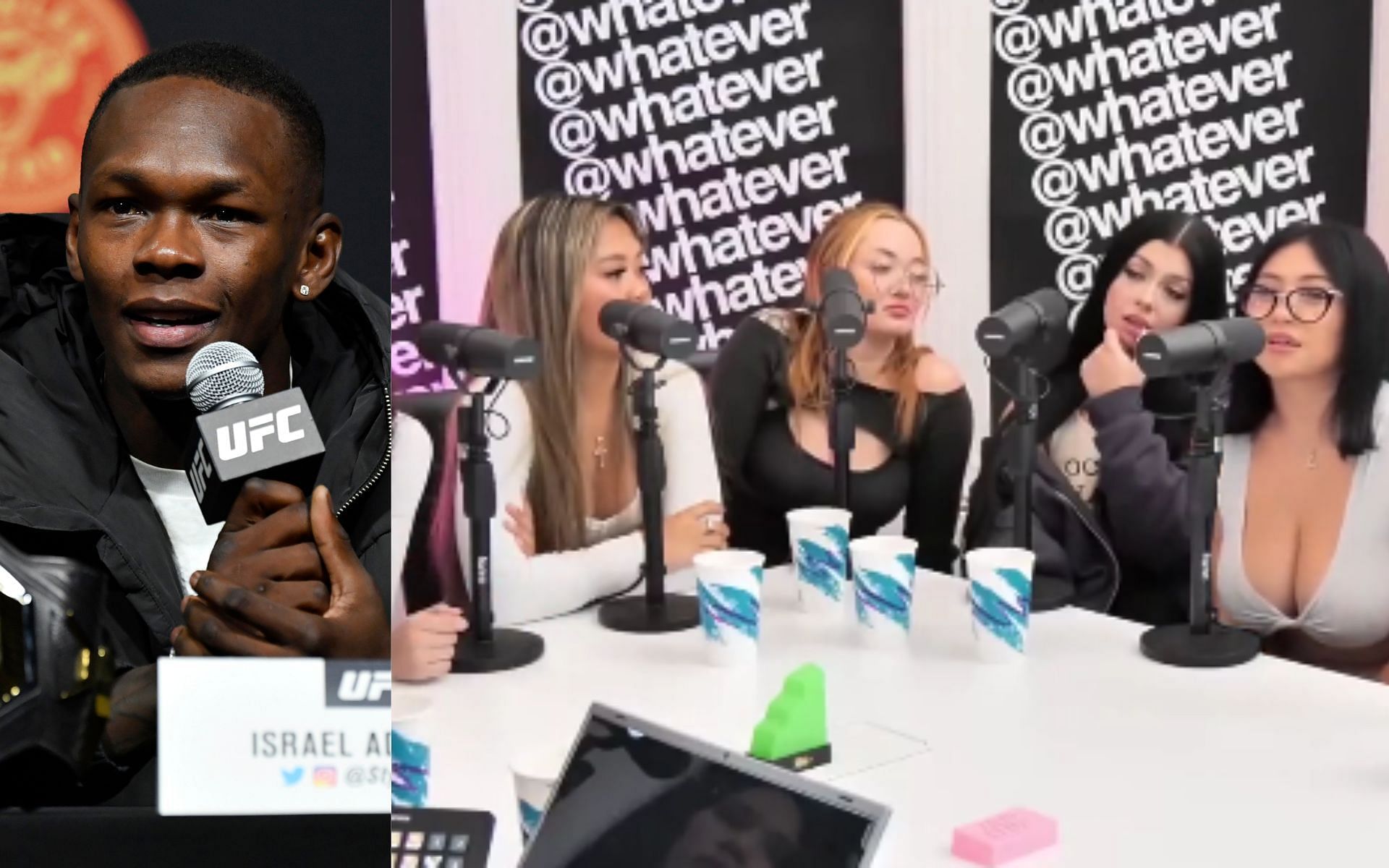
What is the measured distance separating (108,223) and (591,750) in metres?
1.18

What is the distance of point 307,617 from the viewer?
219 cm

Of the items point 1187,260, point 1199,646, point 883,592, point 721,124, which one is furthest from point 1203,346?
point 721,124

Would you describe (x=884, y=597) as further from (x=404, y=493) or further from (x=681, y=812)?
(x=681, y=812)

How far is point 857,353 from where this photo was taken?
2.11 metres

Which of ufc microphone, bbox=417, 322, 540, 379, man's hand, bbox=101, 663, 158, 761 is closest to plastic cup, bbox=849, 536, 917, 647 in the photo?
ufc microphone, bbox=417, 322, 540, 379

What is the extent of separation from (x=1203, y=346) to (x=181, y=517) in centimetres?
142

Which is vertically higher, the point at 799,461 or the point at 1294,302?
the point at 1294,302

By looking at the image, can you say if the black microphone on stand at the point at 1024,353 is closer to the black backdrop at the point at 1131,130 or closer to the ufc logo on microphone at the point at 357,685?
the black backdrop at the point at 1131,130

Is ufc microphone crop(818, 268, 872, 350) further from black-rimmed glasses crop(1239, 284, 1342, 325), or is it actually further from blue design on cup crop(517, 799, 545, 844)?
blue design on cup crop(517, 799, 545, 844)

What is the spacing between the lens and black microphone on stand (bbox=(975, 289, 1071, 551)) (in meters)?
2.07

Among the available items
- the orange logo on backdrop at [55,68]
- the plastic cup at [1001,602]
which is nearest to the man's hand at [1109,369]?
the plastic cup at [1001,602]

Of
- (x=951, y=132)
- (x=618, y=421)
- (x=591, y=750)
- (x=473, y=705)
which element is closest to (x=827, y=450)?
(x=618, y=421)

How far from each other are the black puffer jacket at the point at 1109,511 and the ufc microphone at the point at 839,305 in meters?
0.25

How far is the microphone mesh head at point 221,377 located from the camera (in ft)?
6.93
